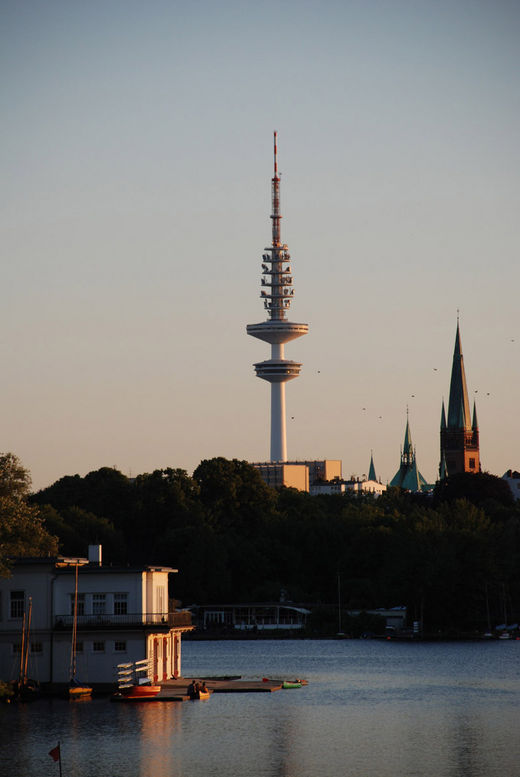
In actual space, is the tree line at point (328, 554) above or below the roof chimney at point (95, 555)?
above

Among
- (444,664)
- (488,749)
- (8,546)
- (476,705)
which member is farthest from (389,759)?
(444,664)

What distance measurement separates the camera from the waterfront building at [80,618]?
82375 mm

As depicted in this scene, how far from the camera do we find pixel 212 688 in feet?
285

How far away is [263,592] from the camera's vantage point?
604ft

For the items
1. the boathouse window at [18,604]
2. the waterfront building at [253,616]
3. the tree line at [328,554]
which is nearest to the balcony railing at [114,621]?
the boathouse window at [18,604]

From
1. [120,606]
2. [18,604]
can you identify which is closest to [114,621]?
[120,606]

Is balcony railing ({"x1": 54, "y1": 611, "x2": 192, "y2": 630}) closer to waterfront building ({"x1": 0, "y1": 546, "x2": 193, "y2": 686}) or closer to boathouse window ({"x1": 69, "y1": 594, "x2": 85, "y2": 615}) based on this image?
waterfront building ({"x1": 0, "y1": 546, "x2": 193, "y2": 686})

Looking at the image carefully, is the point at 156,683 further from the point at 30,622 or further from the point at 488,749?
the point at 488,749

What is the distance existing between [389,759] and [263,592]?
120 metres

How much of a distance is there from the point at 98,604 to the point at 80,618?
4.36ft

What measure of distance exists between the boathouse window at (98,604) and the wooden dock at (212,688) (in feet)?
17.1

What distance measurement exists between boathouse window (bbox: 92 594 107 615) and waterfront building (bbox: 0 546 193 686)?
52 millimetres

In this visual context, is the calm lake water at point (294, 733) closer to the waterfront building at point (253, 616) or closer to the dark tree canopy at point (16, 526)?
the dark tree canopy at point (16, 526)

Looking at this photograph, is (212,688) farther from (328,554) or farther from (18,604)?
(328,554)
